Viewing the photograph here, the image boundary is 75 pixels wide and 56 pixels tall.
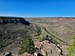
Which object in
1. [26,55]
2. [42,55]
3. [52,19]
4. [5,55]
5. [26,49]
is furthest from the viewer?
[52,19]

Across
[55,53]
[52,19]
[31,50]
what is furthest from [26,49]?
[52,19]

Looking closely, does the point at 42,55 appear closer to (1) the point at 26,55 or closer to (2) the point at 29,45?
(1) the point at 26,55

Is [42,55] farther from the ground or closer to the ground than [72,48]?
closer to the ground

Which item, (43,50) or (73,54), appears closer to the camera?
(73,54)

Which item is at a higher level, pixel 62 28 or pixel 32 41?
pixel 32 41

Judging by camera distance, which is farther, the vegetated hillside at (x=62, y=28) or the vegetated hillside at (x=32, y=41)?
the vegetated hillside at (x=62, y=28)

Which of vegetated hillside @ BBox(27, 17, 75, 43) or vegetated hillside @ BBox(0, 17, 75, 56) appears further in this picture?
vegetated hillside @ BBox(27, 17, 75, 43)

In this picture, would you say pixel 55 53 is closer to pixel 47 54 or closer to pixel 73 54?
pixel 47 54

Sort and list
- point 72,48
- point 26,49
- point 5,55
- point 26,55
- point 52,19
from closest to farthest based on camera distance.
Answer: point 72,48 → point 26,55 → point 5,55 → point 26,49 → point 52,19

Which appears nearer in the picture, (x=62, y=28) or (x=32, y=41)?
(x=32, y=41)
